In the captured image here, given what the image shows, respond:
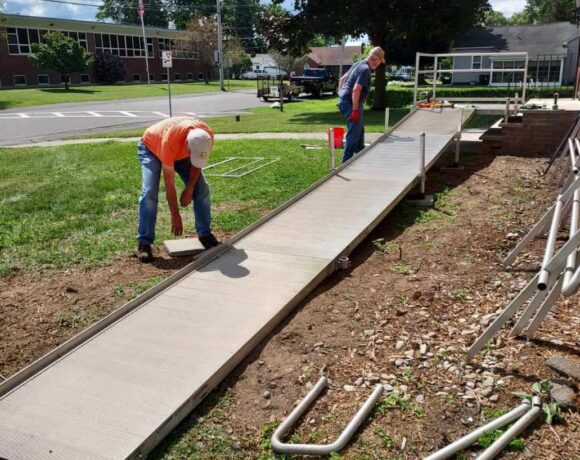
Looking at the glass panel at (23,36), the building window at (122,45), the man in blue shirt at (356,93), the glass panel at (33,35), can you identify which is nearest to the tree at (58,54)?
the glass panel at (23,36)

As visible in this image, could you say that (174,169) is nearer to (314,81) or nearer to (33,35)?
(314,81)

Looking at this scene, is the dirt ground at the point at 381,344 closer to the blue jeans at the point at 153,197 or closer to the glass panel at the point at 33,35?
the blue jeans at the point at 153,197

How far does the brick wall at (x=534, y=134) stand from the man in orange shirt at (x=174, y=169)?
25.0 ft

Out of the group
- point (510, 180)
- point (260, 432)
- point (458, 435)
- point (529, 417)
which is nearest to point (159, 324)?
point (260, 432)

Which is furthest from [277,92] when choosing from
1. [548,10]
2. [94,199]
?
[548,10]

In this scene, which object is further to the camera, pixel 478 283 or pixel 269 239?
pixel 269 239

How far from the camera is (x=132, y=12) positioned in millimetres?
102938

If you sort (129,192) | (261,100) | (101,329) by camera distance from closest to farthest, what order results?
(101,329), (129,192), (261,100)

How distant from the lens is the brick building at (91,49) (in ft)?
168

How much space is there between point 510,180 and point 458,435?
682 centimetres

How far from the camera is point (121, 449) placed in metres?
2.87

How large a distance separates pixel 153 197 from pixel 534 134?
27.9 ft

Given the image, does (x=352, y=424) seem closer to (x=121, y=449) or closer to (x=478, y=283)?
(x=121, y=449)

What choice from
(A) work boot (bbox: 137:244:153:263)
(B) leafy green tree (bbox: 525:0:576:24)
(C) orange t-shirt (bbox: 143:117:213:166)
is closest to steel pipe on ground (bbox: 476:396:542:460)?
(C) orange t-shirt (bbox: 143:117:213:166)
